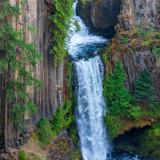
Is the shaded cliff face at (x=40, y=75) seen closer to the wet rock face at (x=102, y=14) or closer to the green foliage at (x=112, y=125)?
the green foliage at (x=112, y=125)

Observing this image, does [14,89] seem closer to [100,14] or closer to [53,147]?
[53,147]

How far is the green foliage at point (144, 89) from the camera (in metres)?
23.7

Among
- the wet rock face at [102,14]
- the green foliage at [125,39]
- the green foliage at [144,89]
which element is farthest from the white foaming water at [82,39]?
the green foliage at [144,89]

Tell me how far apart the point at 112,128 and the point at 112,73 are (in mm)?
2314

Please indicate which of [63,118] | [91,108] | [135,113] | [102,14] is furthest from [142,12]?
[63,118]

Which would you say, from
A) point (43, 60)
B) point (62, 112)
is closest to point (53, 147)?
point (62, 112)

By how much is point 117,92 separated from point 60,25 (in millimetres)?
4694

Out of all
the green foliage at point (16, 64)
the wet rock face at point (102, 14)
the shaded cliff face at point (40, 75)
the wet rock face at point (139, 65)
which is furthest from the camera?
the wet rock face at point (102, 14)

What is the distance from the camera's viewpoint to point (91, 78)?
77.0ft

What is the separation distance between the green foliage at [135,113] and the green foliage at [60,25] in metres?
4.29

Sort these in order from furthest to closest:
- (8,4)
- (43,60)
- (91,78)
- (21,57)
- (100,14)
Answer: (100,14) < (91,78) < (43,60) < (21,57) < (8,4)

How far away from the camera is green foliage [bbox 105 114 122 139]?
23469 millimetres

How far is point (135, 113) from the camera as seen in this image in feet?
76.6

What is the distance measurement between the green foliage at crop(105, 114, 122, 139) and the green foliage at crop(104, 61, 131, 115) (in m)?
0.27
